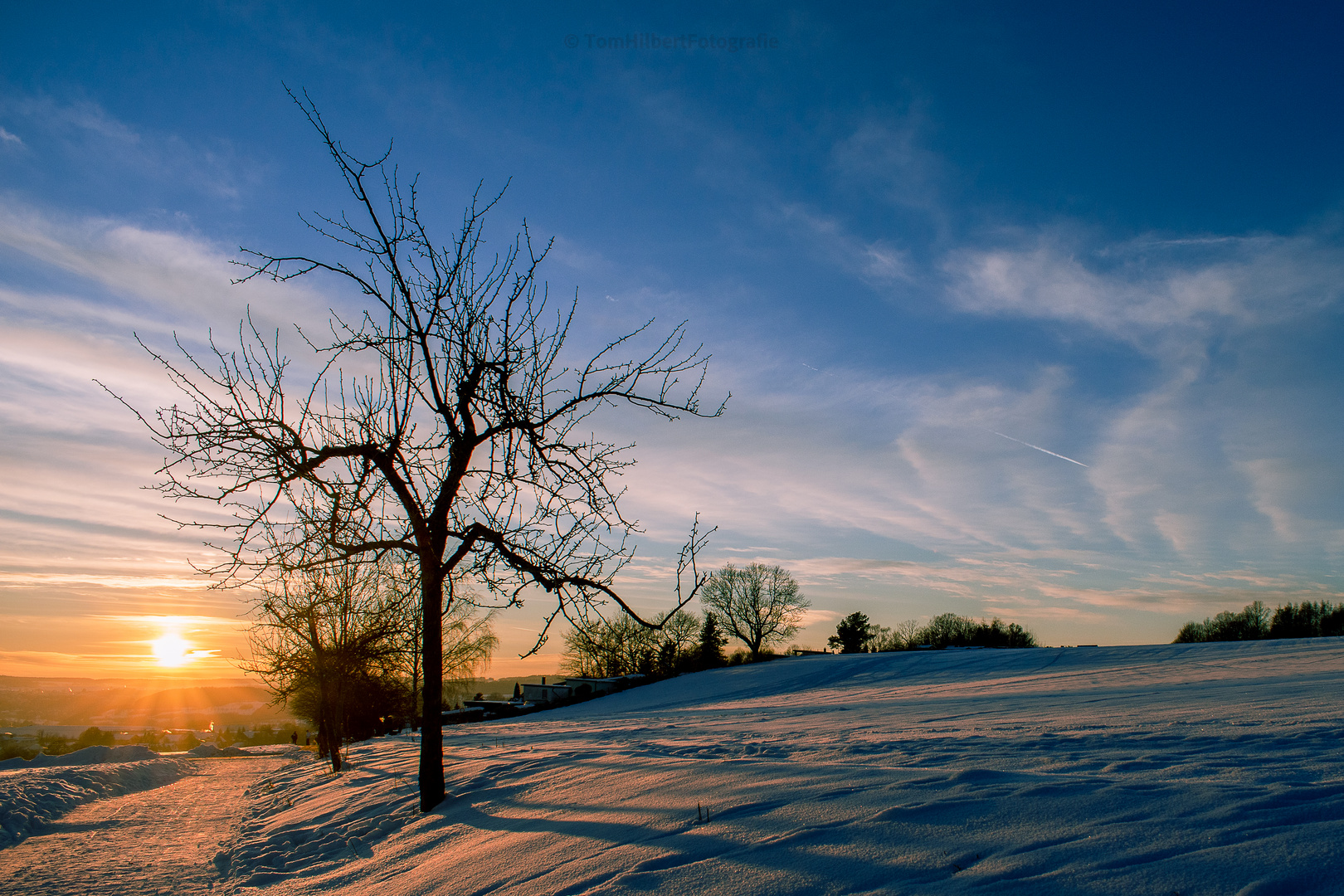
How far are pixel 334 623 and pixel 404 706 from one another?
24.7 m

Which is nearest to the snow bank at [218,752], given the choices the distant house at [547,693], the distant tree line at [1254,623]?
the distant house at [547,693]

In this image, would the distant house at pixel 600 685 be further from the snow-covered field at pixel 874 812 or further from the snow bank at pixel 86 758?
the snow-covered field at pixel 874 812

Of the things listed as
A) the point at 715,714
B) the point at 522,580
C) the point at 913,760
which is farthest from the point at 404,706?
the point at 913,760

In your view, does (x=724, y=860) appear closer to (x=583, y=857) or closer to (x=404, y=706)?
(x=583, y=857)

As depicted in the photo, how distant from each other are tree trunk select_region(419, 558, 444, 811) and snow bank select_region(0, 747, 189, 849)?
28.6ft

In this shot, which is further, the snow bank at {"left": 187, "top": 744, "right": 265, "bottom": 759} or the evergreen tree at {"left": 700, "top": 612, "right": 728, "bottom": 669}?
the evergreen tree at {"left": 700, "top": 612, "right": 728, "bottom": 669}

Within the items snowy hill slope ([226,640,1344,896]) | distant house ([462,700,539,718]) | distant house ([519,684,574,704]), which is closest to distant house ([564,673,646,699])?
distant house ([519,684,574,704])

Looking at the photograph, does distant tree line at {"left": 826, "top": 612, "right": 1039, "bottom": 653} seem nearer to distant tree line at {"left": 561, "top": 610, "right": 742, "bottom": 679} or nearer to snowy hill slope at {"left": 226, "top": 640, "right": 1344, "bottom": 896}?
distant tree line at {"left": 561, "top": 610, "right": 742, "bottom": 679}

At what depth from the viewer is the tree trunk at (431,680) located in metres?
7.52

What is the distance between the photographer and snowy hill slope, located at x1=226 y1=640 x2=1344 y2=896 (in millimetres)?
3234

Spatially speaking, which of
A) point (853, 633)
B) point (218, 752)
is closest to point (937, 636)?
point (853, 633)

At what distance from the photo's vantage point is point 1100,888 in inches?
115

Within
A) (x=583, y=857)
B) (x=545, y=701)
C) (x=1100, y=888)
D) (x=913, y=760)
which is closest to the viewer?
(x=1100, y=888)

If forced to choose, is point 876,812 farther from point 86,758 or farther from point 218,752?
point 218,752
